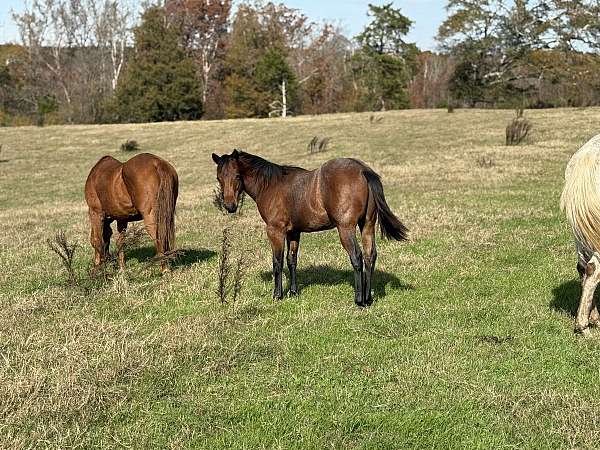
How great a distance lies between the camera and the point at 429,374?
4582 mm

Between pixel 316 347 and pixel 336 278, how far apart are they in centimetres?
246

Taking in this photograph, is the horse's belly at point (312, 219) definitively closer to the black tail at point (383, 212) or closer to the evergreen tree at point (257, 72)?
the black tail at point (383, 212)

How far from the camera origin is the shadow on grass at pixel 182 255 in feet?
28.6

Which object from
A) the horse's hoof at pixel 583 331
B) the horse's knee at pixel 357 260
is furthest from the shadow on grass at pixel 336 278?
the horse's hoof at pixel 583 331

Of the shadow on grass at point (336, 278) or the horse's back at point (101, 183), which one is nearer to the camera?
the shadow on grass at point (336, 278)

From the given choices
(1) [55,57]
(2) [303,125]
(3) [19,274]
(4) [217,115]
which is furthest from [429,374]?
(1) [55,57]

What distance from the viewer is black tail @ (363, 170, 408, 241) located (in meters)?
5.93

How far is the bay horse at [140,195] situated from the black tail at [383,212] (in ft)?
10.1

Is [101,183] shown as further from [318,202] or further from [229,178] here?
[318,202]

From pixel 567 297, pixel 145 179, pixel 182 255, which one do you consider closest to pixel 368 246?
pixel 567 297

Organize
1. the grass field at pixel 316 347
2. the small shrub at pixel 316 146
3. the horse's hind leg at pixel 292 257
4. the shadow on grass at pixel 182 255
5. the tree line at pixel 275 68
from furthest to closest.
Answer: the tree line at pixel 275 68 → the small shrub at pixel 316 146 → the shadow on grass at pixel 182 255 → the horse's hind leg at pixel 292 257 → the grass field at pixel 316 347

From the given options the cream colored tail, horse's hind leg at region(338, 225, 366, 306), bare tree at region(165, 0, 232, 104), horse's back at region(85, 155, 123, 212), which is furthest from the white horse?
bare tree at region(165, 0, 232, 104)

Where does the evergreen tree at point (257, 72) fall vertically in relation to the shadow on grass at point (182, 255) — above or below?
above

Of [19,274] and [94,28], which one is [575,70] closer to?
[19,274]
